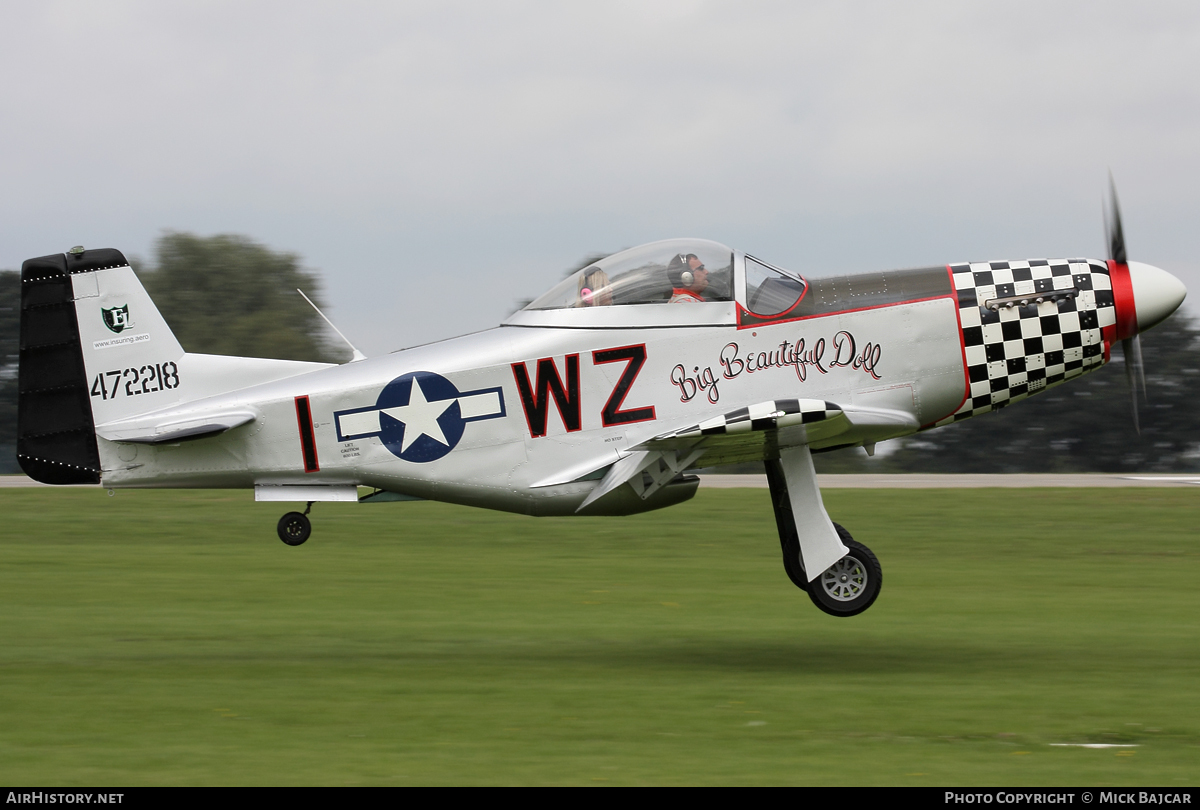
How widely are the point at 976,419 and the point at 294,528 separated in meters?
48.2

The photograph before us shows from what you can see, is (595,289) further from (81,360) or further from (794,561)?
(81,360)

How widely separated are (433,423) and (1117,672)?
532 centimetres

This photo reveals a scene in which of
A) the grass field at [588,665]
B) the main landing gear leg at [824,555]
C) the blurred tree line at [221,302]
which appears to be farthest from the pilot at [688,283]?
the blurred tree line at [221,302]

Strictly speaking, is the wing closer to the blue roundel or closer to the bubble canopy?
the bubble canopy

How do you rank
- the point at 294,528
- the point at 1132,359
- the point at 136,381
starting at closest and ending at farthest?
the point at 1132,359
the point at 136,381
the point at 294,528

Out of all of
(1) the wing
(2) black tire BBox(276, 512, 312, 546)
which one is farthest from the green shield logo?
(1) the wing

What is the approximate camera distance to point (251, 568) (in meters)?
17.0

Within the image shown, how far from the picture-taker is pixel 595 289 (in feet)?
31.4

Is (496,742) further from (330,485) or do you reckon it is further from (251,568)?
(251,568)

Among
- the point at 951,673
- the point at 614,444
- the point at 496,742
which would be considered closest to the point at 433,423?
the point at 614,444

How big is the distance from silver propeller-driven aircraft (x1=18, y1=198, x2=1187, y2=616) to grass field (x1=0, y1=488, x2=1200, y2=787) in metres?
1.33

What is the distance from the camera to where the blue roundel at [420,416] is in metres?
9.55

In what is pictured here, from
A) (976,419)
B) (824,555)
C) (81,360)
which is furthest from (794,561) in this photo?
(976,419)

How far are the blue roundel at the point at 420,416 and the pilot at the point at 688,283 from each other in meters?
1.81
